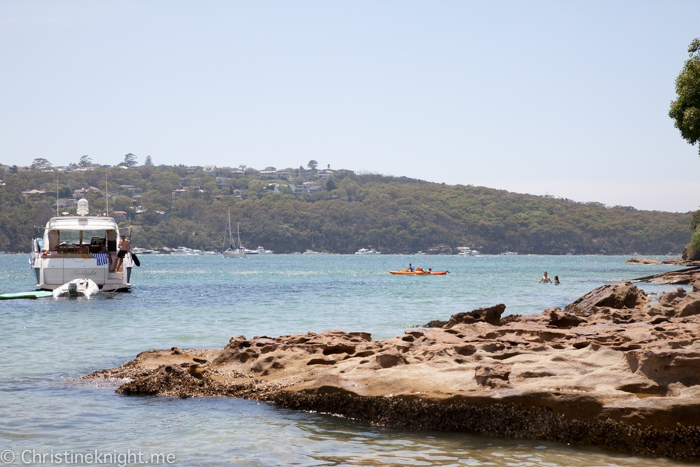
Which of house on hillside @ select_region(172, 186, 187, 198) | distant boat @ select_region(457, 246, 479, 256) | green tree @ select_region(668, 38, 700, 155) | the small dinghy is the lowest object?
the small dinghy

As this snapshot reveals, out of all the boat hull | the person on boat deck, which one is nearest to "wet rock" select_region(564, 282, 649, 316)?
the person on boat deck

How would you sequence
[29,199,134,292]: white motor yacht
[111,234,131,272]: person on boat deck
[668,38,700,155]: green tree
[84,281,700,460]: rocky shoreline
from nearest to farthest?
[84,281,700,460]: rocky shoreline, [668,38,700,155]: green tree, [29,199,134,292]: white motor yacht, [111,234,131,272]: person on boat deck

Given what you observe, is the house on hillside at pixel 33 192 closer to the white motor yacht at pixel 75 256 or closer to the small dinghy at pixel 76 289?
the white motor yacht at pixel 75 256

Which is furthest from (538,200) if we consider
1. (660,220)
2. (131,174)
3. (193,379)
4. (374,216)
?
(193,379)

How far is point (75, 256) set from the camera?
2895cm

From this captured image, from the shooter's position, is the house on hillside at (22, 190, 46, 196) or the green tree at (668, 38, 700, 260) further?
the house on hillside at (22, 190, 46, 196)

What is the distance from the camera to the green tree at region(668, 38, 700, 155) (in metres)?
25.0

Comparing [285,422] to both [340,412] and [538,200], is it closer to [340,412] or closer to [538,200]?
[340,412]

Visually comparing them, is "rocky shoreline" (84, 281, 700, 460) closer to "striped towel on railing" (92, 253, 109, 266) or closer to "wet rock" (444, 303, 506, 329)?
"wet rock" (444, 303, 506, 329)

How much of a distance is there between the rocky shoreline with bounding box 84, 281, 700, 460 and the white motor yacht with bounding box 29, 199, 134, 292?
19.5 metres

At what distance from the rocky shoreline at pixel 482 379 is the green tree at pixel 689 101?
616 inches

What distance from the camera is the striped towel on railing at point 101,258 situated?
29355 mm

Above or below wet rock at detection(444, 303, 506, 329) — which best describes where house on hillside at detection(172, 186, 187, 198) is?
above

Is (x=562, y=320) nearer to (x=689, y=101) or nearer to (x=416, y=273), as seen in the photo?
(x=689, y=101)
